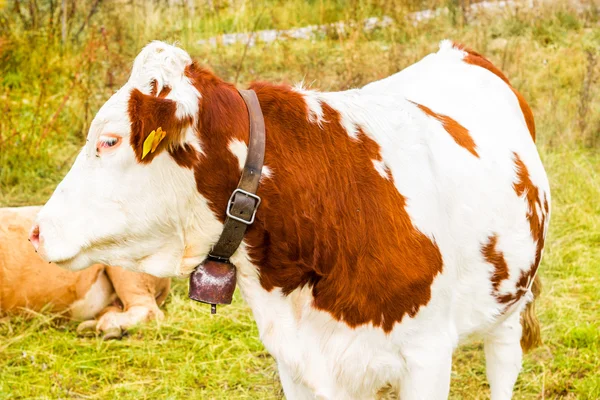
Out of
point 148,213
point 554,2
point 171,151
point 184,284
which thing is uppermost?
point 171,151

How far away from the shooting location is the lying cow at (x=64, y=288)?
4.46m

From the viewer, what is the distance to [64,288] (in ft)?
14.8

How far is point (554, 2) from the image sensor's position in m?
9.59

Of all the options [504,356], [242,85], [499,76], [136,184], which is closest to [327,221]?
[136,184]

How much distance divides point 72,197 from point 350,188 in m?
0.72

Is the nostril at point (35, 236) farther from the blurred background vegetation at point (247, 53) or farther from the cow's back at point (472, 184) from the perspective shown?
the blurred background vegetation at point (247, 53)

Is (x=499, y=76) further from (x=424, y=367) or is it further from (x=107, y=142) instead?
(x=107, y=142)

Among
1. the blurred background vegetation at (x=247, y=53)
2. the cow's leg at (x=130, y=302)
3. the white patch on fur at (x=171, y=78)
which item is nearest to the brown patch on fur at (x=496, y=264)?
the white patch on fur at (x=171, y=78)

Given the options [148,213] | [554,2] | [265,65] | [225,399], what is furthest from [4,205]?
[554,2]

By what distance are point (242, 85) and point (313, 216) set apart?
5.94m

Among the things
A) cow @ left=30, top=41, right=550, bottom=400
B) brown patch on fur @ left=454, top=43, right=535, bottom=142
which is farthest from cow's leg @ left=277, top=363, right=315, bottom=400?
brown patch on fur @ left=454, top=43, right=535, bottom=142

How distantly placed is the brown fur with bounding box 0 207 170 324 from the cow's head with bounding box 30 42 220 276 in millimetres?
2336

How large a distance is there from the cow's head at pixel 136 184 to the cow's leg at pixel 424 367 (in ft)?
2.22

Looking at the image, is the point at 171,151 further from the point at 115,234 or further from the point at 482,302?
the point at 482,302
